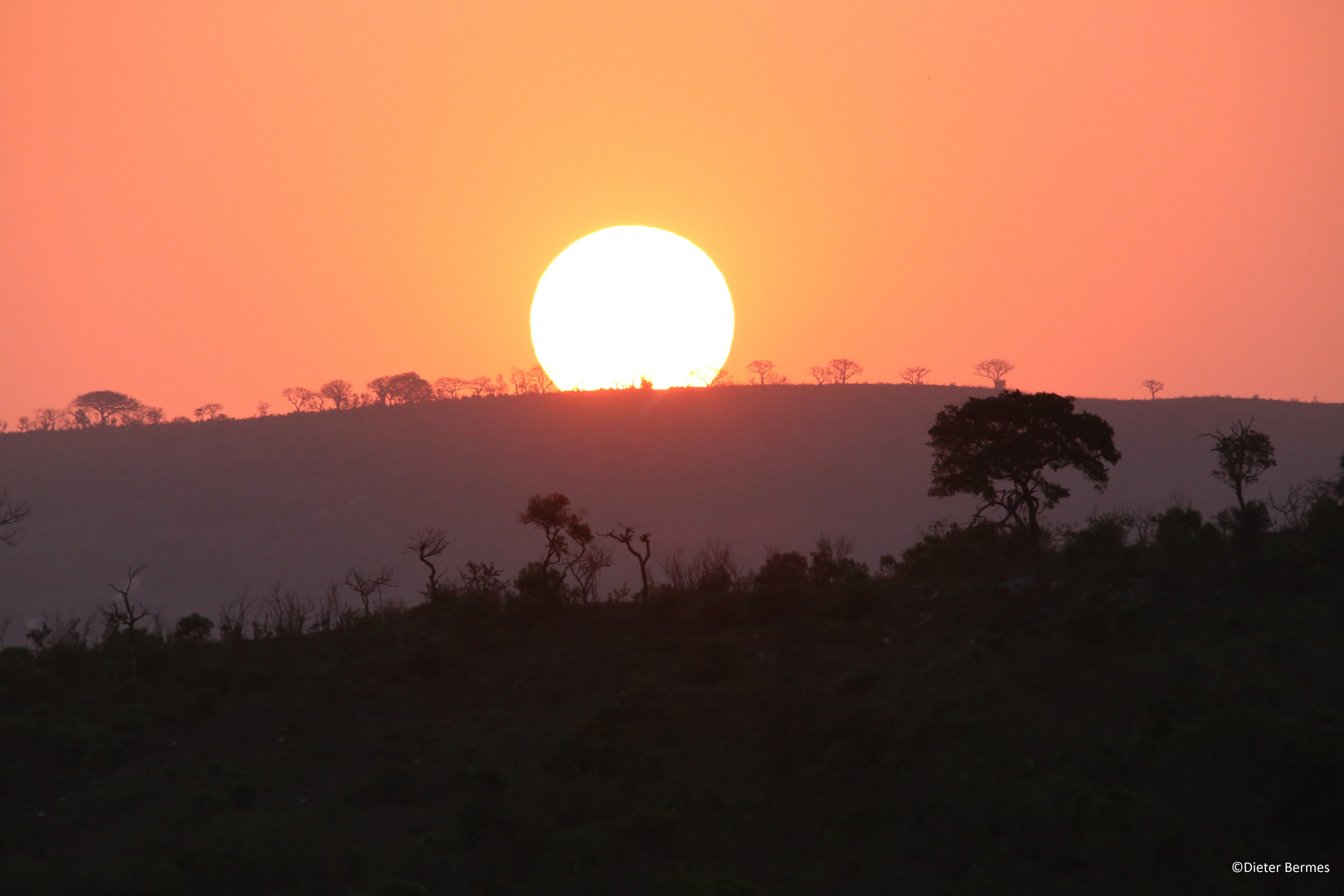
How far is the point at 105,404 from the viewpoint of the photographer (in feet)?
343

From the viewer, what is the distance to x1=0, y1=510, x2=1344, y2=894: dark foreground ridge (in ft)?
51.0

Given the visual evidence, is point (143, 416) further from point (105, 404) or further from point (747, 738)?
point (747, 738)

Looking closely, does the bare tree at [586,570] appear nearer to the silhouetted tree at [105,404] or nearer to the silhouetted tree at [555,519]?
the silhouetted tree at [555,519]

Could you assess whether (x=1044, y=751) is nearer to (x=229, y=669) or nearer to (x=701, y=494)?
(x=229, y=669)

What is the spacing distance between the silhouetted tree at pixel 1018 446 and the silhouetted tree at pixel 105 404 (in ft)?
320

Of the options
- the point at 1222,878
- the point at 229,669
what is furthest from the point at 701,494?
the point at 1222,878

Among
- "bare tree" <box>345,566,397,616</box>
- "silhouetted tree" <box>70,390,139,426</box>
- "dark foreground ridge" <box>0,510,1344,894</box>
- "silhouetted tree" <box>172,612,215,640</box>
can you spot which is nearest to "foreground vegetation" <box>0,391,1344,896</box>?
"dark foreground ridge" <box>0,510,1344,894</box>

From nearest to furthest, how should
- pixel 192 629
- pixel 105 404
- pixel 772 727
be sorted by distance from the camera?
pixel 772 727 → pixel 192 629 → pixel 105 404

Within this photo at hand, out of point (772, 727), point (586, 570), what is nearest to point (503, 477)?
point (586, 570)

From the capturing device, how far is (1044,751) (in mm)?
18688

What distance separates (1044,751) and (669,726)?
752cm

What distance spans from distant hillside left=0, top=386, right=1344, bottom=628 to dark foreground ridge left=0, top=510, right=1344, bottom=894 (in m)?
35.2

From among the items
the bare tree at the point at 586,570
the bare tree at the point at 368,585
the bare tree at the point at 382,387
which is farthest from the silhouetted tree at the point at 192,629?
the bare tree at the point at 382,387

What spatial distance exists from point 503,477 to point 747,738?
58.2 metres
